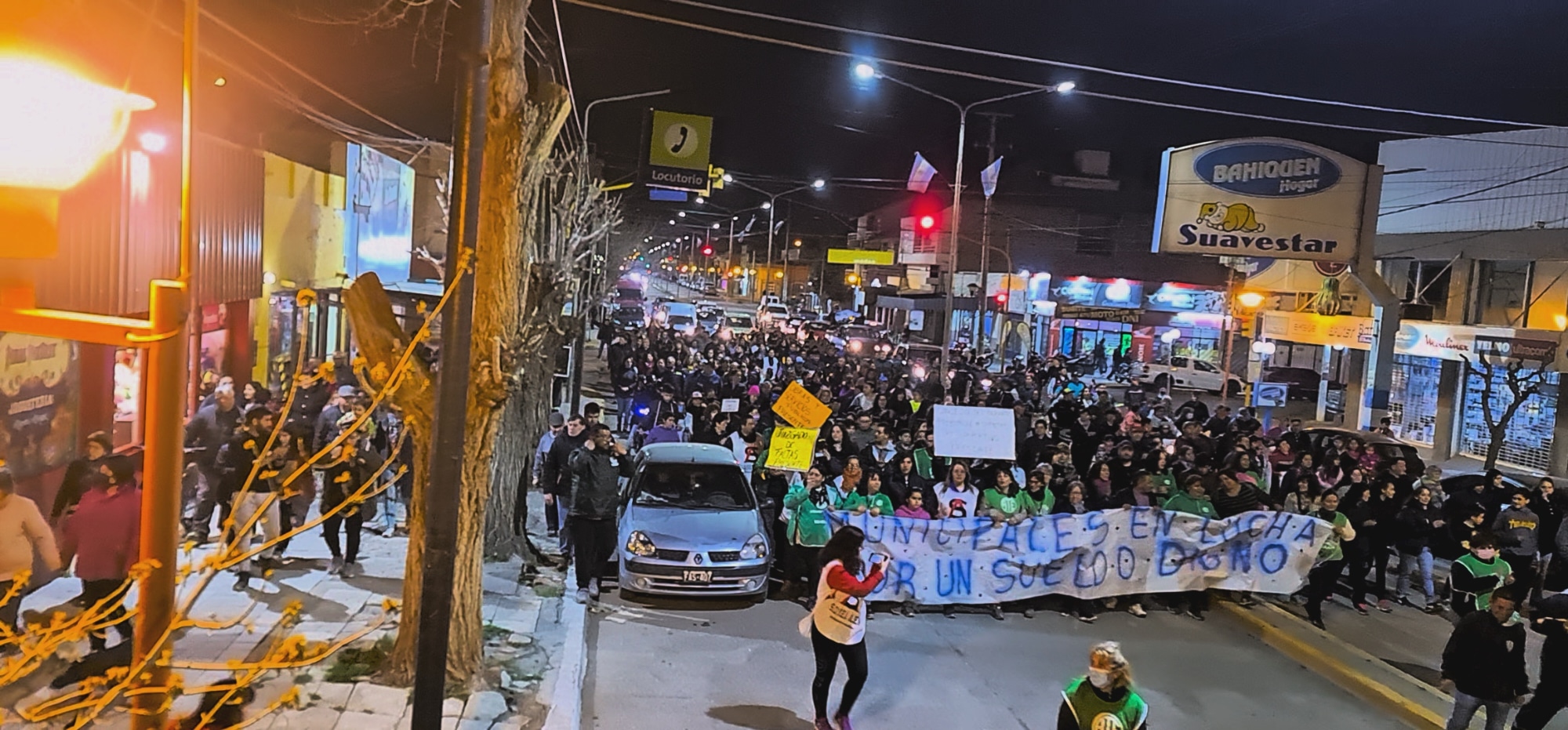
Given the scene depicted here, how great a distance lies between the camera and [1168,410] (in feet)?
86.0

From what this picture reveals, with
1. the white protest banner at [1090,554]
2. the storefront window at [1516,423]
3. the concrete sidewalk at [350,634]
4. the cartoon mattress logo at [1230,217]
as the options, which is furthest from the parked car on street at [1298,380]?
the concrete sidewalk at [350,634]

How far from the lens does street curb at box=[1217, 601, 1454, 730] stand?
29.5 feet

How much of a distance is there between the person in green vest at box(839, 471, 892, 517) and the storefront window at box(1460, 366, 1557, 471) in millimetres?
20458

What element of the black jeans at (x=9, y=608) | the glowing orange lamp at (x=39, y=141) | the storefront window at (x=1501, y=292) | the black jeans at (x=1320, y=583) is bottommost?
the black jeans at (x=1320, y=583)

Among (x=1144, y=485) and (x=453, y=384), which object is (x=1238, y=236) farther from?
(x=453, y=384)

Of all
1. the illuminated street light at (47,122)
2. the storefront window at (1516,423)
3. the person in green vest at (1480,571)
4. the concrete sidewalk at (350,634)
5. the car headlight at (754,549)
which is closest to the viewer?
the illuminated street light at (47,122)

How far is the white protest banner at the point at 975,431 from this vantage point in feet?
43.2

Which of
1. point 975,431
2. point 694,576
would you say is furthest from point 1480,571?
point 694,576

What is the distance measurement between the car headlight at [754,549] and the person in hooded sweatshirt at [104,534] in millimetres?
5493

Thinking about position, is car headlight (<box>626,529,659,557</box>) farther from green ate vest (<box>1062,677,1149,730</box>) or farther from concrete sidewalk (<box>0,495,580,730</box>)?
green ate vest (<box>1062,677,1149,730</box>)

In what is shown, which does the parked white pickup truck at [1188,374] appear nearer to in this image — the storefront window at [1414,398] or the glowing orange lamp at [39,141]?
the storefront window at [1414,398]

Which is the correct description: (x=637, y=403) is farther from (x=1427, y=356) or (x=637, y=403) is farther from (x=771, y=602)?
(x=1427, y=356)

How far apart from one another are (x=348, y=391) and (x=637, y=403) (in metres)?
5.49

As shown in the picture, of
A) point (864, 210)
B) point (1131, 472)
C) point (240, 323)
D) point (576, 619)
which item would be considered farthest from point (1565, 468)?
point (864, 210)
